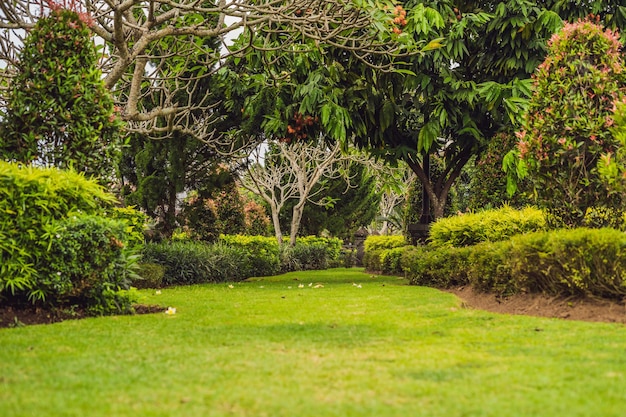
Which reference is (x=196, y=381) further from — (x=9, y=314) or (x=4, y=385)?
(x=9, y=314)

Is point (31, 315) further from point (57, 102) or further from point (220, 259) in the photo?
point (220, 259)

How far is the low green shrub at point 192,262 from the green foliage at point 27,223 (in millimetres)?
7271

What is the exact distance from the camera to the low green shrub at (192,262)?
1426 cm

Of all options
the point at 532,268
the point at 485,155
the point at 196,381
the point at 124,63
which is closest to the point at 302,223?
the point at 485,155

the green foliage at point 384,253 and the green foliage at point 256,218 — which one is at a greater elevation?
the green foliage at point 256,218

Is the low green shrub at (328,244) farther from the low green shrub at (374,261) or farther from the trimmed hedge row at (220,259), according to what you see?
the low green shrub at (374,261)

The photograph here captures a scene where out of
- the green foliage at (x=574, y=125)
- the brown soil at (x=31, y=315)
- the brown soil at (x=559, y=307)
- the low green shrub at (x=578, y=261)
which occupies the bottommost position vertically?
the brown soil at (x=559, y=307)

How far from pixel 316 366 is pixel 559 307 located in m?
3.88

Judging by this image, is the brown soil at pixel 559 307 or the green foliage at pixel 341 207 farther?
the green foliage at pixel 341 207

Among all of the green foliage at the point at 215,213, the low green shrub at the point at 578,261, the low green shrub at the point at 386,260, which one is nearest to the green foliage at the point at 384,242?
the low green shrub at the point at 386,260

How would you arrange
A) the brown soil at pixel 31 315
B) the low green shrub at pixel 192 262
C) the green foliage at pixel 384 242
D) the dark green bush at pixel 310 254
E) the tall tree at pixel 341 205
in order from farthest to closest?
the tall tree at pixel 341 205 → the dark green bush at pixel 310 254 → the green foliage at pixel 384 242 → the low green shrub at pixel 192 262 → the brown soil at pixel 31 315

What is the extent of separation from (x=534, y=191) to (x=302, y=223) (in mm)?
23744

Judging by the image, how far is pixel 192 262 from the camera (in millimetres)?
14766

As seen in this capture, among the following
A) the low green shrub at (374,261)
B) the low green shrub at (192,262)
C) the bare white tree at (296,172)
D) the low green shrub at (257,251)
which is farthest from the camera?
the bare white tree at (296,172)
